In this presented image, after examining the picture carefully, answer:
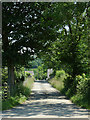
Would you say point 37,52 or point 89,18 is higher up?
point 89,18

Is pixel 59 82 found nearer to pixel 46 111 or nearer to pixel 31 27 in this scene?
pixel 31 27

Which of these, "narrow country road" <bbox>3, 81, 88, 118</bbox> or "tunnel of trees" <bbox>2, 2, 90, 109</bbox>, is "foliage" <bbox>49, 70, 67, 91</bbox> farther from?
"narrow country road" <bbox>3, 81, 88, 118</bbox>

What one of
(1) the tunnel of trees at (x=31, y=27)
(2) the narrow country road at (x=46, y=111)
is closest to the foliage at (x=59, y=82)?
(1) the tunnel of trees at (x=31, y=27)

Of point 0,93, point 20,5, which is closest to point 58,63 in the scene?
point 20,5

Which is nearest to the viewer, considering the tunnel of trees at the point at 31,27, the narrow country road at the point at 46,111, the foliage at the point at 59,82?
the narrow country road at the point at 46,111

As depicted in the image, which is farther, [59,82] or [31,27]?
[59,82]

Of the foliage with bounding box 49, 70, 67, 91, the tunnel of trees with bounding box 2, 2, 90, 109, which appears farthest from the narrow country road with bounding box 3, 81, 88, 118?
the foliage with bounding box 49, 70, 67, 91

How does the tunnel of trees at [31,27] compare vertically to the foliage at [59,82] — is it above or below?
above

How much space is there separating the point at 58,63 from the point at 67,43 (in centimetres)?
199

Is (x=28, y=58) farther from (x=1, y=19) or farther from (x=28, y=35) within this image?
(x=1, y=19)

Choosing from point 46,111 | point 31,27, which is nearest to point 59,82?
point 31,27

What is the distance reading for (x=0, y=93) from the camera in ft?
41.1

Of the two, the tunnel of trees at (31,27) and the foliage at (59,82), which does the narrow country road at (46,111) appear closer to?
the tunnel of trees at (31,27)

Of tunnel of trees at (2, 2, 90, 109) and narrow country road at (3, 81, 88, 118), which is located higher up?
tunnel of trees at (2, 2, 90, 109)
